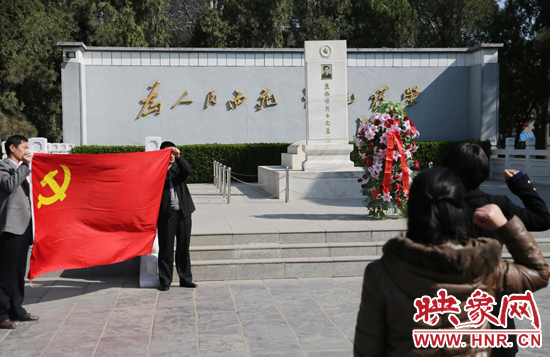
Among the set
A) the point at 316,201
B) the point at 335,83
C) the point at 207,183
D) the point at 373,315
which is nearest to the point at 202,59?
the point at 207,183

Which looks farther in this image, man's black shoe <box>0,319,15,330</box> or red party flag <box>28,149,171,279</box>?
red party flag <box>28,149,171,279</box>

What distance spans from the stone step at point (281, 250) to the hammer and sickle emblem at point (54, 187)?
174 centimetres

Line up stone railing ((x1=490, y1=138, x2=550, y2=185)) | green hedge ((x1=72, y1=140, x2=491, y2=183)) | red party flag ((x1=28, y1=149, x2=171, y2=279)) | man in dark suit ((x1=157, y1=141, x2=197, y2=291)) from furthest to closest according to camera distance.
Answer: green hedge ((x1=72, y1=140, x2=491, y2=183))
stone railing ((x1=490, y1=138, x2=550, y2=185))
man in dark suit ((x1=157, y1=141, x2=197, y2=291))
red party flag ((x1=28, y1=149, x2=171, y2=279))

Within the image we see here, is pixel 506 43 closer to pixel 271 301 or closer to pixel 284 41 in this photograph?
pixel 284 41

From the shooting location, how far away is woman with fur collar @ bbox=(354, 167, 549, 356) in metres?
1.90

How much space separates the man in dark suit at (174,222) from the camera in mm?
6508

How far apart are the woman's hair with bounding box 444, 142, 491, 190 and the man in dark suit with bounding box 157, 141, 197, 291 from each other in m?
4.05

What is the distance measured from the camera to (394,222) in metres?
8.46

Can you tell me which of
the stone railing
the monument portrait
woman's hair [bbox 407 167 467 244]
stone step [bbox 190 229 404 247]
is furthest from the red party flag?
the stone railing

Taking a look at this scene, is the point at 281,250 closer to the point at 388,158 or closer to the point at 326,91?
the point at 388,158

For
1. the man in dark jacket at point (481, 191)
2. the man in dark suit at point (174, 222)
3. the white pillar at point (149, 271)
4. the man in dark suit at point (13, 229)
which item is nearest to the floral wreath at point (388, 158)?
the man in dark suit at point (174, 222)

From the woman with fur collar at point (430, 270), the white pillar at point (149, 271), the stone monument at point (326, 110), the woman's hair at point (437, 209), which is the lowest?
the white pillar at point (149, 271)

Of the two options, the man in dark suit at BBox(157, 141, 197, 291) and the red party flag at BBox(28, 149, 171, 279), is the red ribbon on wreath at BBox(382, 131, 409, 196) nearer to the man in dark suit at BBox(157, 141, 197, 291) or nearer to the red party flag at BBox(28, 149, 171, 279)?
the man in dark suit at BBox(157, 141, 197, 291)

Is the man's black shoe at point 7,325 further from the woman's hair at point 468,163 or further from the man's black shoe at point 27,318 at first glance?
the woman's hair at point 468,163
